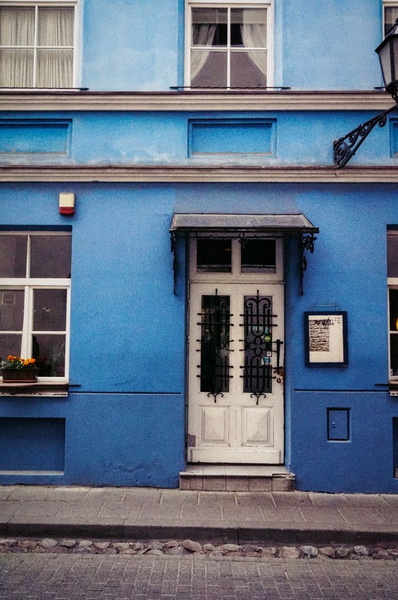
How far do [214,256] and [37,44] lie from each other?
366 centimetres

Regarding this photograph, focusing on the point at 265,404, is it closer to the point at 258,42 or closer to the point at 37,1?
the point at 258,42

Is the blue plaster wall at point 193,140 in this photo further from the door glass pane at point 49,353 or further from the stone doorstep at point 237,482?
the stone doorstep at point 237,482

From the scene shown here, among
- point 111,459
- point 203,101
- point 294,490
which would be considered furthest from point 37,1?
point 294,490

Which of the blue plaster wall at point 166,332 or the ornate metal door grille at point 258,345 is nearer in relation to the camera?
the blue plaster wall at point 166,332

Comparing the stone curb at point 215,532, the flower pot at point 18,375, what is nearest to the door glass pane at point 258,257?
the flower pot at point 18,375

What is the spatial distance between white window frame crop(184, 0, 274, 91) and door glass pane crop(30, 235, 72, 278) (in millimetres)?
2619

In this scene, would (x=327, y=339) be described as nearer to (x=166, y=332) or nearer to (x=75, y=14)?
(x=166, y=332)

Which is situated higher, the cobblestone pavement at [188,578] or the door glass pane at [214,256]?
the door glass pane at [214,256]

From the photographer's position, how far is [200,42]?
6734 millimetres

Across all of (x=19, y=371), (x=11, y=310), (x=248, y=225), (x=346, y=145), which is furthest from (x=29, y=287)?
(x=346, y=145)

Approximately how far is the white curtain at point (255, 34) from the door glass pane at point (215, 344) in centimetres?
315

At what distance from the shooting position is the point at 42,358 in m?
6.48

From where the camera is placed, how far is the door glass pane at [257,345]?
256 inches

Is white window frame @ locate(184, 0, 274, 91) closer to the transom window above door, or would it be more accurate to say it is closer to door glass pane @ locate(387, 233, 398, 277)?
the transom window above door
